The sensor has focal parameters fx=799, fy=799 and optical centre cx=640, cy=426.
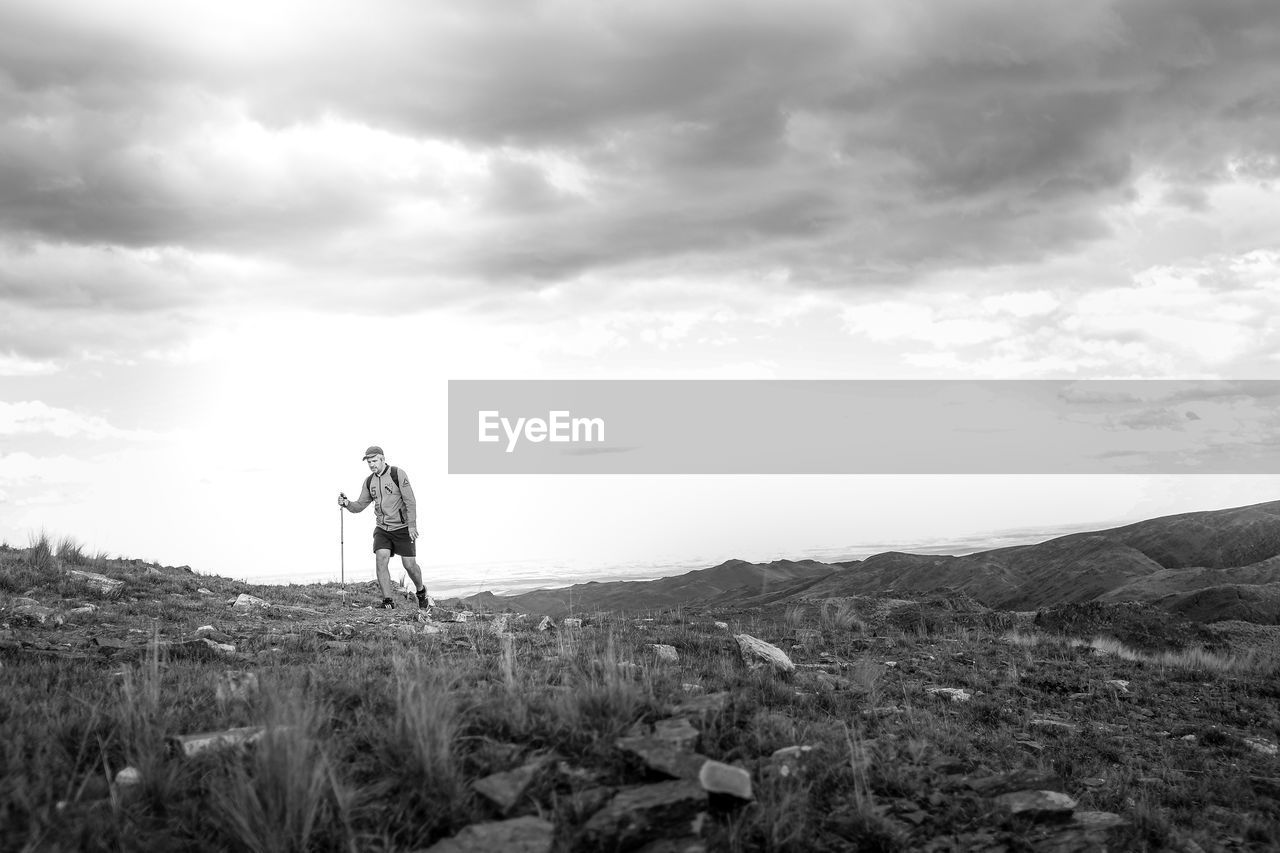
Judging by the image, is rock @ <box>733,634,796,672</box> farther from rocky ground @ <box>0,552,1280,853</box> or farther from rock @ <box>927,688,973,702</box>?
rock @ <box>927,688,973,702</box>

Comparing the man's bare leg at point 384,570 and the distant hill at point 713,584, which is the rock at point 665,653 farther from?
the distant hill at point 713,584

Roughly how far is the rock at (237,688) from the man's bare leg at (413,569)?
8.89m

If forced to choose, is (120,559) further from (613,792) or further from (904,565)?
(904,565)

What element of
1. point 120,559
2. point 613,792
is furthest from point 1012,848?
point 120,559

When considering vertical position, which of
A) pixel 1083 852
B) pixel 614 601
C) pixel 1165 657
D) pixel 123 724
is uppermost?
pixel 123 724

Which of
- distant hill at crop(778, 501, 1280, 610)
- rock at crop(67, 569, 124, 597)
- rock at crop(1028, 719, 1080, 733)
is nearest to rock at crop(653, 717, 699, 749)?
rock at crop(1028, 719, 1080, 733)

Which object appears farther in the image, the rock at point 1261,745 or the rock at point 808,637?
the rock at point 808,637

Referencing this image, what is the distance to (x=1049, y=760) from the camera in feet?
27.6

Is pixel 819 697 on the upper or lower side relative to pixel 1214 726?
upper

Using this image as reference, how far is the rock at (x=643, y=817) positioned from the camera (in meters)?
4.67

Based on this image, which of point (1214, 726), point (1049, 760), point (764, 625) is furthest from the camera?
point (764, 625)

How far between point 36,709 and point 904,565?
144m

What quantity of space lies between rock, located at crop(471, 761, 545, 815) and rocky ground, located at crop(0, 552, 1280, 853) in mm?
16

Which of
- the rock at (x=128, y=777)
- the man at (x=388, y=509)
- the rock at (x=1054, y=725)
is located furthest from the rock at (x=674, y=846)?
the man at (x=388, y=509)
